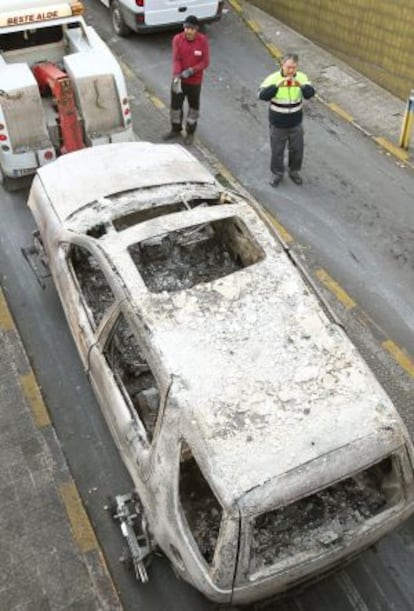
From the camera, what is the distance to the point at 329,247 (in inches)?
304

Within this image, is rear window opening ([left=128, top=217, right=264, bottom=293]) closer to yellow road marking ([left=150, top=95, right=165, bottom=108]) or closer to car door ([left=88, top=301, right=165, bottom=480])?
car door ([left=88, top=301, right=165, bottom=480])

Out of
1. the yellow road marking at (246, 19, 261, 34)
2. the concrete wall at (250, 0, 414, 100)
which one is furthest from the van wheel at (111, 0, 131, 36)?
the concrete wall at (250, 0, 414, 100)

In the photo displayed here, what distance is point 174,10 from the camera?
11.2 metres

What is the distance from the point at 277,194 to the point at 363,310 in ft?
7.39

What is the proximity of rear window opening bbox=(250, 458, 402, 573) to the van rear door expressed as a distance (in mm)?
9125

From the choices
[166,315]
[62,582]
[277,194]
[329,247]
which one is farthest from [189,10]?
[62,582]

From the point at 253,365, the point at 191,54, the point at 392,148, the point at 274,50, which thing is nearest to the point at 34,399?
the point at 253,365

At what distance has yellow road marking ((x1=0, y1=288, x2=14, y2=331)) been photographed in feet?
21.4

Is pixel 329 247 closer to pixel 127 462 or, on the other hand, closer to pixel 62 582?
pixel 127 462

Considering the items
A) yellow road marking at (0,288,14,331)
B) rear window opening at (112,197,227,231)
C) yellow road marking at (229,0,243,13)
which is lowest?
yellow road marking at (0,288,14,331)

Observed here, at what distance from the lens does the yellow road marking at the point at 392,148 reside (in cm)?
912

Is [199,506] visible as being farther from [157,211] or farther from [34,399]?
[157,211]

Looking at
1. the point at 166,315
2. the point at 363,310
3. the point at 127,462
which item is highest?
the point at 166,315

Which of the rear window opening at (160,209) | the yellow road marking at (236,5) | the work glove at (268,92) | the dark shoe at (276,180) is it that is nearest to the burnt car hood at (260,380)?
the rear window opening at (160,209)
